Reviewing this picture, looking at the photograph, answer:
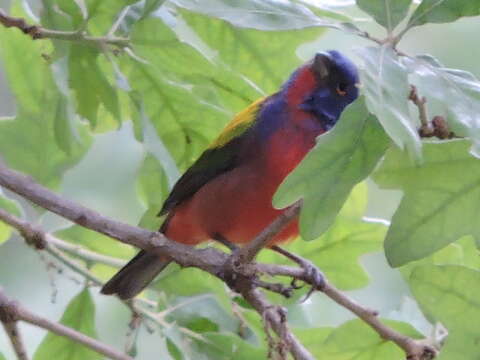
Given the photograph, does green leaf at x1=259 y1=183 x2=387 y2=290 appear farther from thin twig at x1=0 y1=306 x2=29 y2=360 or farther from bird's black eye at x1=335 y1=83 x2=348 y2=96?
thin twig at x1=0 y1=306 x2=29 y2=360

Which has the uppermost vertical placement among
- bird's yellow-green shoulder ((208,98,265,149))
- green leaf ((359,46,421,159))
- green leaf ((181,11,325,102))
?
green leaf ((359,46,421,159))

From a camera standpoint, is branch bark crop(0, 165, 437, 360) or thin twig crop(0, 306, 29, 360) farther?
thin twig crop(0, 306, 29, 360)

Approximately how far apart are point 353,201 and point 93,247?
591 millimetres

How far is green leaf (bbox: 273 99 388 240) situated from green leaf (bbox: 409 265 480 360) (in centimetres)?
24

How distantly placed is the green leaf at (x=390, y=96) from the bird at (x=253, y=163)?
102cm

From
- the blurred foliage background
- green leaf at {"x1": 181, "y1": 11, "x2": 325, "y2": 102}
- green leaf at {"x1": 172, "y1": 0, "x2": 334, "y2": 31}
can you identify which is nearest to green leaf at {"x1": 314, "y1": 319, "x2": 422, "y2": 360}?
the blurred foliage background

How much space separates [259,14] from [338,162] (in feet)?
0.89

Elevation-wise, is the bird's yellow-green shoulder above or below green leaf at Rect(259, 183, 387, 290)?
above

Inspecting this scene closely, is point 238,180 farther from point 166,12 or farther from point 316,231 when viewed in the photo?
point 316,231

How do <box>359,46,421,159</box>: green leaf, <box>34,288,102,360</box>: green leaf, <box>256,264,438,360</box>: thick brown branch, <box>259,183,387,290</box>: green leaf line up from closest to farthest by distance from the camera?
<box>359,46,421,159</box>: green leaf → <box>256,264,438,360</box>: thick brown branch → <box>34,288,102,360</box>: green leaf → <box>259,183,387,290</box>: green leaf

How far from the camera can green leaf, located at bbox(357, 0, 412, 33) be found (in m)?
1.46

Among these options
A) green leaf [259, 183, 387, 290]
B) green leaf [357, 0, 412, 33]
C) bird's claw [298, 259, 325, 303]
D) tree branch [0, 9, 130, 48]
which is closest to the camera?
green leaf [357, 0, 412, 33]

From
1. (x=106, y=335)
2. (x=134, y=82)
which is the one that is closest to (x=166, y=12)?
(x=134, y=82)

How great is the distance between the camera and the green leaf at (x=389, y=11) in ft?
4.78
